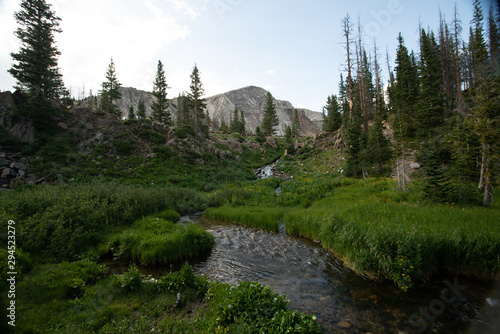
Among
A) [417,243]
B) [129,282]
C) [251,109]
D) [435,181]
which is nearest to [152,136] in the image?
[129,282]

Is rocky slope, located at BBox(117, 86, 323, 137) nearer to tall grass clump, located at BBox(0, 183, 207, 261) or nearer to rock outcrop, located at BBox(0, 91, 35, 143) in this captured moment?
rock outcrop, located at BBox(0, 91, 35, 143)

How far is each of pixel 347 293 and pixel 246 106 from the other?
508 ft

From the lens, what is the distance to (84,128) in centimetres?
3012

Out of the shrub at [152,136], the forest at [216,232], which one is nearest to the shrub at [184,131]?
the shrub at [152,136]

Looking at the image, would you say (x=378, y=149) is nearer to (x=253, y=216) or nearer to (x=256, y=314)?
(x=253, y=216)

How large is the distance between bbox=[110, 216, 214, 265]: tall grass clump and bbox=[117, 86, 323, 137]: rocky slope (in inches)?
4987

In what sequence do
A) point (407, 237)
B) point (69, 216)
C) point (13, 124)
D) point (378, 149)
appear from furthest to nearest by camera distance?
point (378, 149) < point (13, 124) < point (69, 216) < point (407, 237)

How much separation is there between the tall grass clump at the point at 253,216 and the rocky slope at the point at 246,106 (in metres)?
121

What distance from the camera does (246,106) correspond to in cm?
15462

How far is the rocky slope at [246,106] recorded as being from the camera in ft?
454

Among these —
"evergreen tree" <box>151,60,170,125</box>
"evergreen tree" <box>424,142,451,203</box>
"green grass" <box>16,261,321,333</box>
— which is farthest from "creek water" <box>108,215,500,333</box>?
"evergreen tree" <box>151,60,170,125</box>

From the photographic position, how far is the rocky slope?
13850 cm

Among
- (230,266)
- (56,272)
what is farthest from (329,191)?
(56,272)

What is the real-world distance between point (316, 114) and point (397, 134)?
18070 cm
